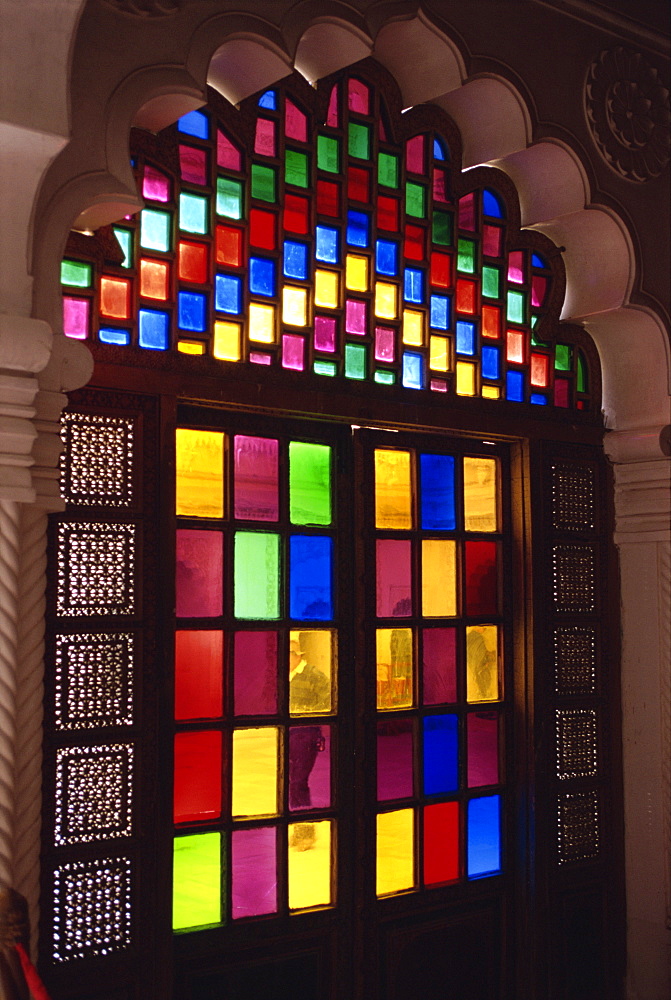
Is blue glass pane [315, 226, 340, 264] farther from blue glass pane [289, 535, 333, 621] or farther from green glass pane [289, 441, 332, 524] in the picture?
blue glass pane [289, 535, 333, 621]

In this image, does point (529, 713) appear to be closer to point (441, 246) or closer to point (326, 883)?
point (326, 883)

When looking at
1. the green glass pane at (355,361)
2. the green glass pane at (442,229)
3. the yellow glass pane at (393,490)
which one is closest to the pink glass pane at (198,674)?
the yellow glass pane at (393,490)

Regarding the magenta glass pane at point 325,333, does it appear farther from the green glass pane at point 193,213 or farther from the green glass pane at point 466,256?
the green glass pane at point 466,256

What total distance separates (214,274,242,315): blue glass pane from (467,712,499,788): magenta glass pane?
1.67 m

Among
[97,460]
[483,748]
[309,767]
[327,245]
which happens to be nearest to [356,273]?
Result: [327,245]

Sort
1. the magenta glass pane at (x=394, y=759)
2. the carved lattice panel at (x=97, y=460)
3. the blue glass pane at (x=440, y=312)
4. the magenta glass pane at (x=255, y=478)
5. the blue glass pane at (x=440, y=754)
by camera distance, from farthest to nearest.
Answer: the blue glass pane at (x=440, y=312)
the blue glass pane at (x=440, y=754)
the magenta glass pane at (x=394, y=759)
the magenta glass pane at (x=255, y=478)
the carved lattice panel at (x=97, y=460)

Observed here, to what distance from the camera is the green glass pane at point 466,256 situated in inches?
145

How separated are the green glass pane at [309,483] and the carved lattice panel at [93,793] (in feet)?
3.07

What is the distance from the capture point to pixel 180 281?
9.89 feet

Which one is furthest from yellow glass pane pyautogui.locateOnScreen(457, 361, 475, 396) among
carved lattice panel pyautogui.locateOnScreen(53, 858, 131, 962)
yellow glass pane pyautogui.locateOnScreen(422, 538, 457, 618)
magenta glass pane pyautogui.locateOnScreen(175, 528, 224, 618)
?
carved lattice panel pyautogui.locateOnScreen(53, 858, 131, 962)

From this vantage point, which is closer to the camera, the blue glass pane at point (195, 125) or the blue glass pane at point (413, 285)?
the blue glass pane at point (195, 125)

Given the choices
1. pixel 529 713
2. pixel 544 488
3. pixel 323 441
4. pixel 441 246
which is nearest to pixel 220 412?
pixel 323 441

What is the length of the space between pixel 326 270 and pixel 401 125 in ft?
2.05

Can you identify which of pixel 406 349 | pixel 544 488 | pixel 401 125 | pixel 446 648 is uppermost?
pixel 401 125
